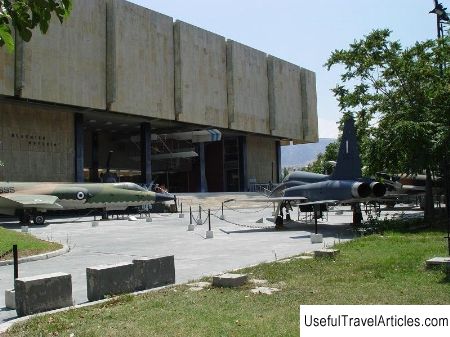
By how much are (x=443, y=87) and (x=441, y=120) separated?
155 centimetres

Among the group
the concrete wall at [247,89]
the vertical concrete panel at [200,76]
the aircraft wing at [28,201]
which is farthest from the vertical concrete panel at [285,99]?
the aircraft wing at [28,201]

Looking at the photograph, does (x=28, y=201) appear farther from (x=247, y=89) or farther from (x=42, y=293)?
(x=247, y=89)

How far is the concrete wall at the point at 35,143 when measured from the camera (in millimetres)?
45812

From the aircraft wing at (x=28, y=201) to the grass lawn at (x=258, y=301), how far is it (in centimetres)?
2334

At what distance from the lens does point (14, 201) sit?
3125 centimetres

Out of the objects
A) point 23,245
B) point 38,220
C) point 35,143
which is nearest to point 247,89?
point 35,143

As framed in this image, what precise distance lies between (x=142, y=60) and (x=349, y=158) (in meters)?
34.7

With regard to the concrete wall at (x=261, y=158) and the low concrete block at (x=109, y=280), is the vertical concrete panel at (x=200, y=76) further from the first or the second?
the low concrete block at (x=109, y=280)

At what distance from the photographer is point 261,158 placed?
79.5 metres

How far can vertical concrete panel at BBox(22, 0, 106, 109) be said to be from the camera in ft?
143

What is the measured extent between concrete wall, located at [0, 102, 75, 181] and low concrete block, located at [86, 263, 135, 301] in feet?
130

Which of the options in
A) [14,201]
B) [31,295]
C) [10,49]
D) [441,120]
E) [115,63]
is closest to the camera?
[10,49]

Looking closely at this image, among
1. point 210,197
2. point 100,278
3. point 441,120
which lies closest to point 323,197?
point 441,120

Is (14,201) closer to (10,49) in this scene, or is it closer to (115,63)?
(115,63)
